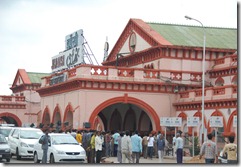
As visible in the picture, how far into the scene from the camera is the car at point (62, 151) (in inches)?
1124

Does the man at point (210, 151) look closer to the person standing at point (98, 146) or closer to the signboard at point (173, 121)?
the person standing at point (98, 146)

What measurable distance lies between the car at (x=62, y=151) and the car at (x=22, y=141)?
2.29 meters

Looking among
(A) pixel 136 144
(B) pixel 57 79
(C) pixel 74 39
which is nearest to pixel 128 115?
(B) pixel 57 79

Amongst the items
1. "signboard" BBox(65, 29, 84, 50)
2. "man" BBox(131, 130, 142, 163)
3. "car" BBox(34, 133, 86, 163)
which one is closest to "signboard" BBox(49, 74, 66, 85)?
"signboard" BBox(65, 29, 84, 50)

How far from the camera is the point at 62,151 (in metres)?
28.6

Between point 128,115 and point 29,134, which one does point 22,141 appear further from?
point 128,115

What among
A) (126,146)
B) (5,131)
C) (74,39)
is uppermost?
(74,39)

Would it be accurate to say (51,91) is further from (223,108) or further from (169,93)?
(223,108)

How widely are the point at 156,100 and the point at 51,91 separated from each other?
9.00 metres

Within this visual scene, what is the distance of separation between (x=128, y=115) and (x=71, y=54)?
639 cm

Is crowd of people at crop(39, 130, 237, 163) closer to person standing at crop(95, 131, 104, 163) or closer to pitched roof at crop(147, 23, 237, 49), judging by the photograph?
person standing at crop(95, 131, 104, 163)

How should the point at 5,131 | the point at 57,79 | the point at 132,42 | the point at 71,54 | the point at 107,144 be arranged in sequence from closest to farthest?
the point at 107,144, the point at 5,131, the point at 57,79, the point at 71,54, the point at 132,42

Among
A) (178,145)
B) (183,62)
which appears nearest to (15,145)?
(178,145)

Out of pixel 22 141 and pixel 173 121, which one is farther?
pixel 173 121
